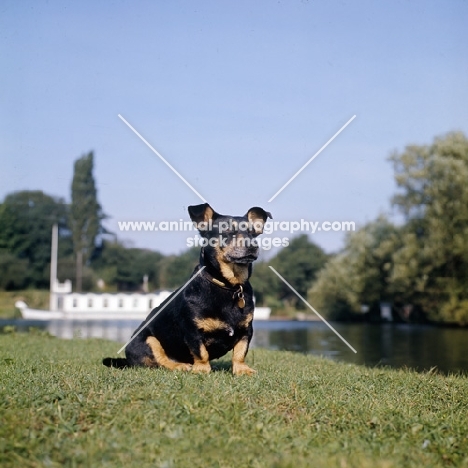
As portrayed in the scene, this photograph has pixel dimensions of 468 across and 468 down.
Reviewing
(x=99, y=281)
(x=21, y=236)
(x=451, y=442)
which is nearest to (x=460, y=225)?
(x=99, y=281)

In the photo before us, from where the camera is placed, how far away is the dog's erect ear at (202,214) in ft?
23.8

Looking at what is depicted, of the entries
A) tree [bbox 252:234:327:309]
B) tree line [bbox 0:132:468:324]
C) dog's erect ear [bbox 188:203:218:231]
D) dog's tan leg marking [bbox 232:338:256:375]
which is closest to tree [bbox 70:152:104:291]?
tree line [bbox 0:132:468:324]

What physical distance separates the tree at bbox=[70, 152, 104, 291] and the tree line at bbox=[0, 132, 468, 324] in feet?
0.20

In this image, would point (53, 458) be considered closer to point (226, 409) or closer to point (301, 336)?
point (226, 409)

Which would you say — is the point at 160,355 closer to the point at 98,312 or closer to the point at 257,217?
the point at 257,217

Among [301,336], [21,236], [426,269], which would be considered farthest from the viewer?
[21,236]

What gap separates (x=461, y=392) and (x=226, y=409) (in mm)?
2913

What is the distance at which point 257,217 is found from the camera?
24.6ft

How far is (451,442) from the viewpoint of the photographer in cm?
460

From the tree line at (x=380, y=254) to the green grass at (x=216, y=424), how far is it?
19.3 m

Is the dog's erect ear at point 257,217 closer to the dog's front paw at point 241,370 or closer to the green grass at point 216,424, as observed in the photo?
the dog's front paw at point 241,370

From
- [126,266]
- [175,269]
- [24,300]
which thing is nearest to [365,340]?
[175,269]

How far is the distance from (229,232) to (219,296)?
0.66 m

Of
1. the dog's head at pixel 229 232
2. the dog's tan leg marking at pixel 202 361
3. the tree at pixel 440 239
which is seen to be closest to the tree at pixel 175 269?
the tree at pixel 440 239
